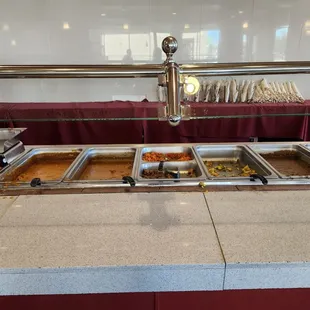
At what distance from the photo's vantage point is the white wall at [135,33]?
3.09m

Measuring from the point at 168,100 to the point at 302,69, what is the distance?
407mm

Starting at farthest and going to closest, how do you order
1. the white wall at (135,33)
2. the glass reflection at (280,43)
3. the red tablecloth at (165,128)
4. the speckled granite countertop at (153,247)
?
the glass reflection at (280,43)
the white wall at (135,33)
the red tablecloth at (165,128)
the speckled granite countertop at (153,247)

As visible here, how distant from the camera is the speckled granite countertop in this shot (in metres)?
0.61

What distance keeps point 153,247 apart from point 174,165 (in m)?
0.64

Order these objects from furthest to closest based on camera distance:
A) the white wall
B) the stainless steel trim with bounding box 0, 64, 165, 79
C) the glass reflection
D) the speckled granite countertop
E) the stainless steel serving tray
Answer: the glass reflection → the white wall → the stainless steel serving tray → the stainless steel trim with bounding box 0, 64, 165, 79 → the speckled granite countertop

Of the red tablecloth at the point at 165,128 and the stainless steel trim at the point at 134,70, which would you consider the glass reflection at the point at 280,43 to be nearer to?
the red tablecloth at the point at 165,128

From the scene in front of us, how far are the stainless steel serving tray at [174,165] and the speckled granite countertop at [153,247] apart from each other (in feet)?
0.53

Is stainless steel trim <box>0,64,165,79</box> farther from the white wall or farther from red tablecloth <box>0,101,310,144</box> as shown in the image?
the white wall

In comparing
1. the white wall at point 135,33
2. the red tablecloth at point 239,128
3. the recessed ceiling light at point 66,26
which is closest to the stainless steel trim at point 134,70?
the red tablecloth at point 239,128

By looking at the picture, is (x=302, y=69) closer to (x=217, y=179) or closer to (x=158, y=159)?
(x=217, y=179)

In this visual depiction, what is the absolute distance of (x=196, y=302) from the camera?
0.70 metres

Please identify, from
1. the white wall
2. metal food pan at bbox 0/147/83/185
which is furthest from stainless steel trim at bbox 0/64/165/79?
the white wall

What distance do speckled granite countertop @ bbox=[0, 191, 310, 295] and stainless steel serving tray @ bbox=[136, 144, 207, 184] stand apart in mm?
161

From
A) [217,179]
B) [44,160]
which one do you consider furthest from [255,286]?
[44,160]
